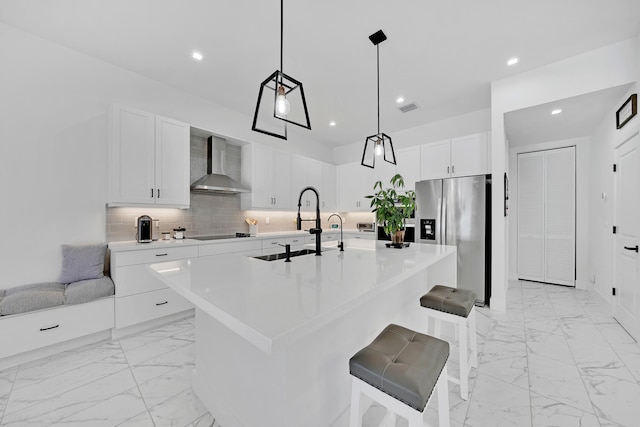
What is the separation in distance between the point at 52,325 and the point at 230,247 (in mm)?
1736

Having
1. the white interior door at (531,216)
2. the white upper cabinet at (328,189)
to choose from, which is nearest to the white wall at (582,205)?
the white interior door at (531,216)

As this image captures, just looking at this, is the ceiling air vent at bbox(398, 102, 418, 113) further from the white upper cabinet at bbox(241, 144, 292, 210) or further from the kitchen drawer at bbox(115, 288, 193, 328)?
the kitchen drawer at bbox(115, 288, 193, 328)

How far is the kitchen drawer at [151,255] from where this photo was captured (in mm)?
2529

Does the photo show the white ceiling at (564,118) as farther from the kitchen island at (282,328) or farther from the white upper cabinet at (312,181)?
the white upper cabinet at (312,181)

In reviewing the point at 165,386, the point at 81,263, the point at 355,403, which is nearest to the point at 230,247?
the point at 81,263

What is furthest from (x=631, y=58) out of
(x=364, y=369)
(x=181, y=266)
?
(x=181, y=266)

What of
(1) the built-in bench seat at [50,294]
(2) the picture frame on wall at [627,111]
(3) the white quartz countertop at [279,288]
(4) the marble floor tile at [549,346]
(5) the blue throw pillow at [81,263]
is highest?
(2) the picture frame on wall at [627,111]

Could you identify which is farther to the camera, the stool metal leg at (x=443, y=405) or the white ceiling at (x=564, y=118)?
the white ceiling at (x=564, y=118)

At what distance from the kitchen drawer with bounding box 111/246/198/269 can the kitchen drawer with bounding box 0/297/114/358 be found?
0.38 meters

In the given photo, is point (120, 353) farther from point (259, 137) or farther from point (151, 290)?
point (259, 137)

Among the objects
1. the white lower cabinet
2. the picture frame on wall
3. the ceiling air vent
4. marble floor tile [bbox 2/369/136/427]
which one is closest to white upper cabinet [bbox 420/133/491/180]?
the ceiling air vent

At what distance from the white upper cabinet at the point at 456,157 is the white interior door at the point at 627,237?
1.27 metres

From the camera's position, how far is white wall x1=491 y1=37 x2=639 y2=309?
95.9 inches

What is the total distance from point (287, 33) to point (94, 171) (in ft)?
8.54
